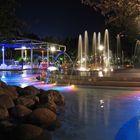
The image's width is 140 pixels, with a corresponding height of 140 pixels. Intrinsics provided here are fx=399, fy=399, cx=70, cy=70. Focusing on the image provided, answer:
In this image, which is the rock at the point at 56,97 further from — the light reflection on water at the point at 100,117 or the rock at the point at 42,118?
the rock at the point at 42,118

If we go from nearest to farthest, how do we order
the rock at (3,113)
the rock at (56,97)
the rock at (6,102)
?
the rock at (3,113), the rock at (6,102), the rock at (56,97)

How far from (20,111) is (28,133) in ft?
8.29

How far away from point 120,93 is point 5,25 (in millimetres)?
6360

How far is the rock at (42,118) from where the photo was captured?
34.0 feet

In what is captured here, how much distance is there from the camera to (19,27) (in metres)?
16.1

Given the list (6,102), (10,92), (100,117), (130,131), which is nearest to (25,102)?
(6,102)

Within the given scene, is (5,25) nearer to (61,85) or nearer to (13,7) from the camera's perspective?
(13,7)

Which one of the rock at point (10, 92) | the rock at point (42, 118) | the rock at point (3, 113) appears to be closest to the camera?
the rock at point (42, 118)

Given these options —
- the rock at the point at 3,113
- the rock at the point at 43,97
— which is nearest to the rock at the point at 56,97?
the rock at the point at 43,97

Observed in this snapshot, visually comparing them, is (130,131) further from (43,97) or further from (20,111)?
(43,97)

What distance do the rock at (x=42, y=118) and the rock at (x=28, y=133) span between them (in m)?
1.04

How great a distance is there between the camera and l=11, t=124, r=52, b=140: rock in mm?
8797

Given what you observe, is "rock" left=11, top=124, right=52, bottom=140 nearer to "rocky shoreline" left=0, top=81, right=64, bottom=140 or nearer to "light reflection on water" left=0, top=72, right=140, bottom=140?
"rocky shoreline" left=0, top=81, right=64, bottom=140

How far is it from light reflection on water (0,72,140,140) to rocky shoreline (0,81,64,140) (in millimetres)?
334
